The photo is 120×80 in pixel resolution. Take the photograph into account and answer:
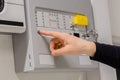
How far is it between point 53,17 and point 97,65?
30 centimetres

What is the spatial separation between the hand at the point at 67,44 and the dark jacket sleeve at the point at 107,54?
0.04 m

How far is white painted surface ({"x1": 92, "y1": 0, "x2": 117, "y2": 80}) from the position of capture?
1130mm

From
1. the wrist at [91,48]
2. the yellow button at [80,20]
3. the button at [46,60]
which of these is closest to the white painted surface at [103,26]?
the yellow button at [80,20]

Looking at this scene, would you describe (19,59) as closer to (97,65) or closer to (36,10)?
(36,10)

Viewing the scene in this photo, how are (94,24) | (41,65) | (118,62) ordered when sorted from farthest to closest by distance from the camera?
(94,24)
(118,62)
(41,65)

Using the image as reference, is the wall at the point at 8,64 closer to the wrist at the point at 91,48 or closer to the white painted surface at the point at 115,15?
the wrist at the point at 91,48

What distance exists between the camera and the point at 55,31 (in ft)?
2.99

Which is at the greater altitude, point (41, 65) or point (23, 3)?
point (23, 3)

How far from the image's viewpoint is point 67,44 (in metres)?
0.87

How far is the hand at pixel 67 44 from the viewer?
86 centimetres

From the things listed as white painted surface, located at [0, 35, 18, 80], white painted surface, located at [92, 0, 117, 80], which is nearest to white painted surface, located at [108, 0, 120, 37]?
white painted surface, located at [92, 0, 117, 80]

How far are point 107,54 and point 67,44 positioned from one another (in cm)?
18

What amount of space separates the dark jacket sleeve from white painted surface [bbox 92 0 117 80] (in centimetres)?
18

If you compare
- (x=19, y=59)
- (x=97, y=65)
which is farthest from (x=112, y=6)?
(x=19, y=59)
